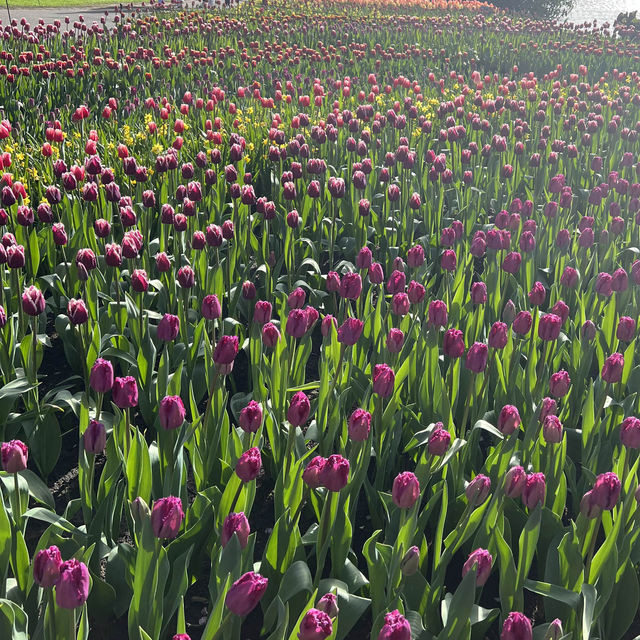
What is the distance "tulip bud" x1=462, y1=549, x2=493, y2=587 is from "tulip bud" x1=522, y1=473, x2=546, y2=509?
21 centimetres

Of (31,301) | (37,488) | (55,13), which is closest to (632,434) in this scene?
(37,488)

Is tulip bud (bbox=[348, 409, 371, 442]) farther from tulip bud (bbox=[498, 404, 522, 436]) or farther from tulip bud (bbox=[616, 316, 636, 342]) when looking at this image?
tulip bud (bbox=[616, 316, 636, 342])

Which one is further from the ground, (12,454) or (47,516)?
(12,454)

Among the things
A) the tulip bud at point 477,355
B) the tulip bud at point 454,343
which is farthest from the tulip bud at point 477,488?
the tulip bud at point 454,343

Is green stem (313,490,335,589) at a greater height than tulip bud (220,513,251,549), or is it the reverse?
tulip bud (220,513,251,549)

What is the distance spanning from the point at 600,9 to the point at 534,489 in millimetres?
39981

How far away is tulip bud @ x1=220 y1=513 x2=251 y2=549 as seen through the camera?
165cm

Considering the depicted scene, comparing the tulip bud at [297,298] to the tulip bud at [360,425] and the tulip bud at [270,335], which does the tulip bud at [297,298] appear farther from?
the tulip bud at [360,425]

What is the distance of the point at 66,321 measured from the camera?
3.33m

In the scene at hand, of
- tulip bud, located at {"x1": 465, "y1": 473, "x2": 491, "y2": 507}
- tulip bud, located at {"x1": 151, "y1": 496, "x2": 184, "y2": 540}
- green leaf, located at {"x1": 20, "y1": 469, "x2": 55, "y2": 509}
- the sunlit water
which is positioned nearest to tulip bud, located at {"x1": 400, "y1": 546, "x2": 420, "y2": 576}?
tulip bud, located at {"x1": 465, "y1": 473, "x2": 491, "y2": 507}

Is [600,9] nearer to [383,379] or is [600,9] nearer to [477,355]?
[477,355]

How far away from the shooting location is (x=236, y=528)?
65.2 inches

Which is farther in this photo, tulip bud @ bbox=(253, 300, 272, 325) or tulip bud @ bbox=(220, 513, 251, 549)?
tulip bud @ bbox=(253, 300, 272, 325)

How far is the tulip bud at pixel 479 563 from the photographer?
171 centimetres
